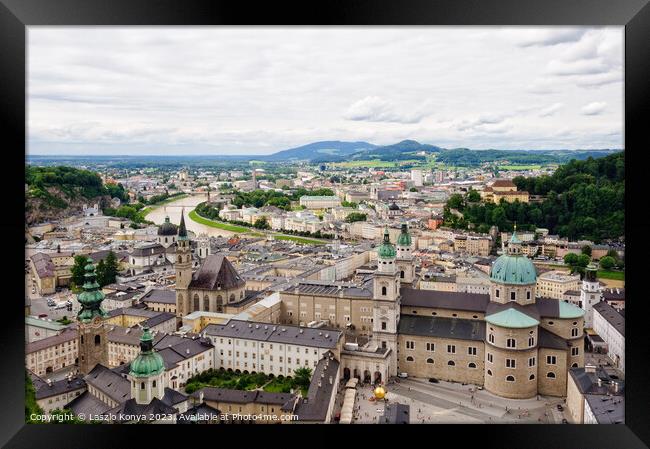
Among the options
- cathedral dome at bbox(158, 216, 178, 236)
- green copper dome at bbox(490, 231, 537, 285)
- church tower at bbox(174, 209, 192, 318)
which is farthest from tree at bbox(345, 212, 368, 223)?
green copper dome at bbox(490, 231, 537, 285)

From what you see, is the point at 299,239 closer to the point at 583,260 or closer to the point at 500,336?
the point at 583,260

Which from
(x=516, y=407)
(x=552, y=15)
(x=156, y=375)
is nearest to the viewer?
(x=552, y=15)

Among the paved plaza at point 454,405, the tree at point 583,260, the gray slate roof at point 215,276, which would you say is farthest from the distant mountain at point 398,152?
the paved plaza at point 454,405

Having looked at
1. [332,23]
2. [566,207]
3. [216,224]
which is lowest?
[216,224]

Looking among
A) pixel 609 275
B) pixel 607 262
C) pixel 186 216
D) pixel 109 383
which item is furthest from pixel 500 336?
pixel 186 216

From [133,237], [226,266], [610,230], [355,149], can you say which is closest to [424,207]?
[355,149]
